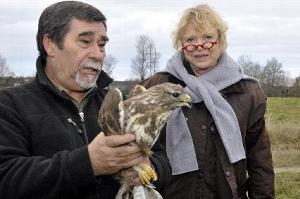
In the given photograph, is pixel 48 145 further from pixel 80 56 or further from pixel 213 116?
pixel 213 116

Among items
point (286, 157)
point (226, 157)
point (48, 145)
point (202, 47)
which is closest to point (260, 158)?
point (226, 157)

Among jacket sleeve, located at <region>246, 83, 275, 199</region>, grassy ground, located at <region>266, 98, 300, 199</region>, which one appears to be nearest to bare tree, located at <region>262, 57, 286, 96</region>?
grassy ground, located at <region>266, 98, 300, 199</region>

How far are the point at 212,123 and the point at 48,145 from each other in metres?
2.07

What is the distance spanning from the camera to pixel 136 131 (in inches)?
135

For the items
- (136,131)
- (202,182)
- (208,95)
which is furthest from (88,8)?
(202,182)

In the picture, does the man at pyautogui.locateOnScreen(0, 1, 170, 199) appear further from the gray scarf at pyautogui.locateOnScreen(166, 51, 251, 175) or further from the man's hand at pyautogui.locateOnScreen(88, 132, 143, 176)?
the gray scarf at pyautogui.locateOnScreen(166, 51, 251, 175)

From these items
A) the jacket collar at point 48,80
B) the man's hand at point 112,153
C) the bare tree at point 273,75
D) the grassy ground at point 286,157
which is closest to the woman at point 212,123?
the jacket collar at point 48,80

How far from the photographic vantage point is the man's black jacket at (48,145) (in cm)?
346

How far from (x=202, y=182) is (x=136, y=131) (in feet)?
6.82

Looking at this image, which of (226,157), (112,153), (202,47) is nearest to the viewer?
(112,153)

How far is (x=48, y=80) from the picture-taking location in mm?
4020

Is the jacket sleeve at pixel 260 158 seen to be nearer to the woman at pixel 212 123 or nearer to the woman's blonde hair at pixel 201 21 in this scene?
the woman at pixel 212 123

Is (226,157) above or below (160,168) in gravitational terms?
below

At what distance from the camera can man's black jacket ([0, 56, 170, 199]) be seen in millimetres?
3463
